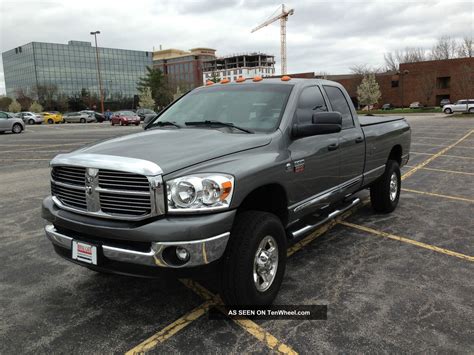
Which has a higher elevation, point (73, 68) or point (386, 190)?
point (73, 68)

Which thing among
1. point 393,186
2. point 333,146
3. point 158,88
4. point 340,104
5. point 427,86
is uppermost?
point 158,88

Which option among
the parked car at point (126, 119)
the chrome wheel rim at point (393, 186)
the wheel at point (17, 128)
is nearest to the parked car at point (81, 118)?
the parked car at point (126, 119)

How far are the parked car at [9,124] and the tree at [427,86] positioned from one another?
2337 inches

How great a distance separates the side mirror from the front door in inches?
4.8

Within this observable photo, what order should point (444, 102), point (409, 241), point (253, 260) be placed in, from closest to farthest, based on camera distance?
1. point (253, 260)
2. point (409, 241)
3. point (444, 102)

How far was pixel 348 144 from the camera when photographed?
4625mm

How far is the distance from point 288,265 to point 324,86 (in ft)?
6.77

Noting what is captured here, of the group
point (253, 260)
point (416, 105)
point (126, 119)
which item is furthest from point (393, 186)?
point (416, 105)

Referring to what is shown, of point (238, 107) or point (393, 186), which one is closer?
point (238, 107)

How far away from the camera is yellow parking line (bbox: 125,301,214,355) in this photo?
2801mm

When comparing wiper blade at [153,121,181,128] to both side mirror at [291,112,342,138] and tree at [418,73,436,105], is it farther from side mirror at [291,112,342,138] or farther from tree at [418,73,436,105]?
tree at [418,73,436,105]

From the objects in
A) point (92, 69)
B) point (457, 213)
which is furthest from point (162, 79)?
point (457, 213)

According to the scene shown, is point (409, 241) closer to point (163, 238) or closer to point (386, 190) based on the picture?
point (386, 190)

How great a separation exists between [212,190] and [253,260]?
25.0 inches
